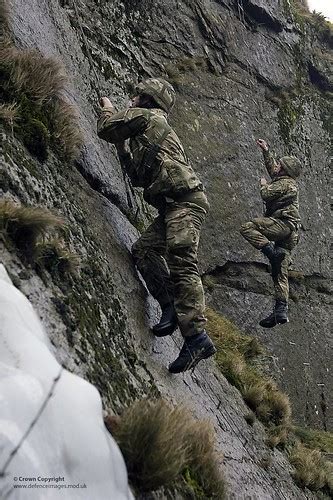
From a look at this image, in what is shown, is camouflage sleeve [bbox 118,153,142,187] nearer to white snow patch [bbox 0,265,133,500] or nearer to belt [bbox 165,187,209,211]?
belt [bbox 165,187,209,211]

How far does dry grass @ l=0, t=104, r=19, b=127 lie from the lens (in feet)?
16.4

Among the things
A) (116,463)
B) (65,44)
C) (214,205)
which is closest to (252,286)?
(214,205)

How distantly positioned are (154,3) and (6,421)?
39.6 feet

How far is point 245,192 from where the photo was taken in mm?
12984

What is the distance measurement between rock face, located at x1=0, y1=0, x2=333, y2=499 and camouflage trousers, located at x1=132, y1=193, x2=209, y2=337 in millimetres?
181

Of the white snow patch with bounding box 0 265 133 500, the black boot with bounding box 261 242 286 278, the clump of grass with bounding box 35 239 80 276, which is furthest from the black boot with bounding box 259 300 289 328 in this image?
the white snow patch with bounding box 0 265 133 500

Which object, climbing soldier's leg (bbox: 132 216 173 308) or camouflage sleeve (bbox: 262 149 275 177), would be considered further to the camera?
camouflage sleeve (bbox: 262 149 275 177)

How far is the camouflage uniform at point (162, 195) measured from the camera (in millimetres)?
5777

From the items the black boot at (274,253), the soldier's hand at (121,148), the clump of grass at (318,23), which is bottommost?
the black boot at (274,253)

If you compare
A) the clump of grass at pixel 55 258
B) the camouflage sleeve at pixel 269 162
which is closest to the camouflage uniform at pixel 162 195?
the clump of grass at pixel 55 258

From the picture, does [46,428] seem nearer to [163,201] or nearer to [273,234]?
[163,201]

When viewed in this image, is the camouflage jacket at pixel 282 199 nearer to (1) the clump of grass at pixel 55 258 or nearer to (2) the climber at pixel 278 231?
(2) the climber at pixel 278 231

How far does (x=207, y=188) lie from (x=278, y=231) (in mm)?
2730

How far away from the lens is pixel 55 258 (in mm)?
4363
